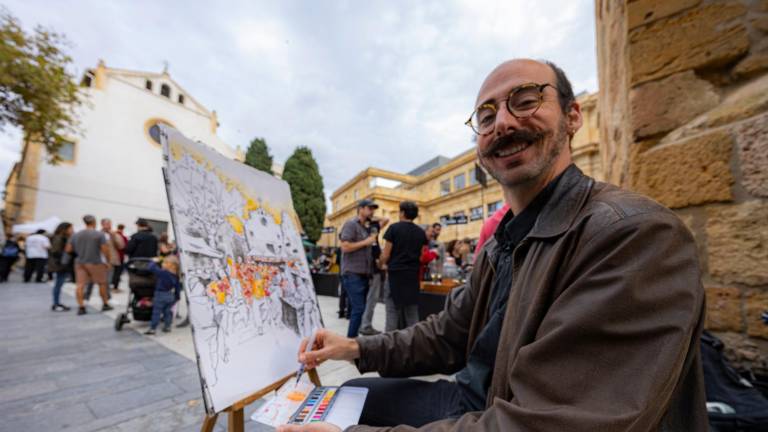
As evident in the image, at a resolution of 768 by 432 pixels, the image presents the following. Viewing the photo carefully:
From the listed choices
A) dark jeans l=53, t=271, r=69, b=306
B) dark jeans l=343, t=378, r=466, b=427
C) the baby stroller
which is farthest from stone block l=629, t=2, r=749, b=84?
dark jeans l=53, t=271, r=69, b=306

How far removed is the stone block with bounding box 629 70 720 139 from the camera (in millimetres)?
1780

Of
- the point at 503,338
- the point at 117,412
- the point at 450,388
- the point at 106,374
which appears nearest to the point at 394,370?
the point at 450,388

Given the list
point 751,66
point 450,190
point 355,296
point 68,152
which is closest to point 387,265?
point 355,296

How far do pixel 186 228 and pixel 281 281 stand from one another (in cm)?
59

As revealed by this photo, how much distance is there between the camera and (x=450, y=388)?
50.3 inches

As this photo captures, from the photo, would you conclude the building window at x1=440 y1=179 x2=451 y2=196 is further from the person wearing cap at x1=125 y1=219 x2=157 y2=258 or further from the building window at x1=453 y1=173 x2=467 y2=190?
the person wearing cap at x1=125 y1=219 x2=157 y2=258

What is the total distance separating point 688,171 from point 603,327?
1738 millimetres

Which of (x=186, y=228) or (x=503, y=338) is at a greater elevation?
(x=186, y=228)

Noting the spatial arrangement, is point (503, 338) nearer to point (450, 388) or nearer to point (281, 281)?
point (450, 388)

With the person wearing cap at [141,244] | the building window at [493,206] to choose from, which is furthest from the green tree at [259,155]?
the person wearing cap at [141,244]

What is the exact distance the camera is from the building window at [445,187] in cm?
2898

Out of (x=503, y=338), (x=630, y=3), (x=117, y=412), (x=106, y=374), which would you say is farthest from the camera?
(x=106, y=374)

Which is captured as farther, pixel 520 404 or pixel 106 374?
pixel 106 374

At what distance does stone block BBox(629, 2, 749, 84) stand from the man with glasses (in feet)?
3.85
